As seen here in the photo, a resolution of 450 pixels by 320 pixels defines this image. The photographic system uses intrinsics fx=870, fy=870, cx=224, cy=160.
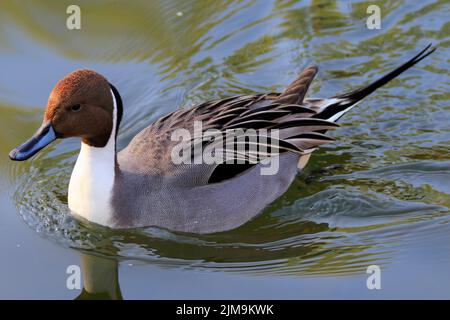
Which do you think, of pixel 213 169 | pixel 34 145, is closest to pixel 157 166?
pixel 213 169

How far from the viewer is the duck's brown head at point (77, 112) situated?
6.09 m

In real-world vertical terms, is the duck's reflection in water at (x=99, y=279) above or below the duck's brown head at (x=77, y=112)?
below

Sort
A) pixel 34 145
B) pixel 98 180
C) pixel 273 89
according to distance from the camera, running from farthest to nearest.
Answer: pixel 273 89, pixel 98 180, pixel 34 145

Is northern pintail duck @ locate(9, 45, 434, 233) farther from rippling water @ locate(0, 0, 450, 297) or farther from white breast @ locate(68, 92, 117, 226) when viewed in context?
rippling water @ locate(0, 0, 450, 297)

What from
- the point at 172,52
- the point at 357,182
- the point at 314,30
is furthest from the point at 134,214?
the point at 314,30

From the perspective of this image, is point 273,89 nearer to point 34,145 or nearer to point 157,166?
point 157,166

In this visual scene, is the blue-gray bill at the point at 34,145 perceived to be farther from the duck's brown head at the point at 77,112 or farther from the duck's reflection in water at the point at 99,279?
the duck's reflection in water at the point at 99,279

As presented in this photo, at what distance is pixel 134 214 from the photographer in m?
6.45

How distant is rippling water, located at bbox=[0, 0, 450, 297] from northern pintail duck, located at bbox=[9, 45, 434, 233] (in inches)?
5.7

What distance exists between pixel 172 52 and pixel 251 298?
3.90 metres

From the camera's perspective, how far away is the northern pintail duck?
20.3 feet

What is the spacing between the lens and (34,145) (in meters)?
6.08

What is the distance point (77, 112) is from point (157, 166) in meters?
0.75

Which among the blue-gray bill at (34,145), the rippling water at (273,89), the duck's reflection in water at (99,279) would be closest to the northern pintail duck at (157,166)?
the blue-gray bill at (34,145)
